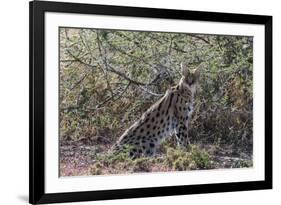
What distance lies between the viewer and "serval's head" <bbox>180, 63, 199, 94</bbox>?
2.35 m

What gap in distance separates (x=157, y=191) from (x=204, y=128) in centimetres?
30

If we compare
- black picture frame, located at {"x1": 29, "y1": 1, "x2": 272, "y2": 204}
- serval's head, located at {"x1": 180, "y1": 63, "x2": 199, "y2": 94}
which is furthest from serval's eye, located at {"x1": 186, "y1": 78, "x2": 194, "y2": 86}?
black picture frame, located at {"x1": 29, "y1": 1, "x2": 272, "y2": 204}

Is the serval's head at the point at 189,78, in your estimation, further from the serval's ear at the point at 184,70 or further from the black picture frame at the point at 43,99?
the black picture frame at the point at 43,99

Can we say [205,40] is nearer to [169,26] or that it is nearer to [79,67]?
[169,26]

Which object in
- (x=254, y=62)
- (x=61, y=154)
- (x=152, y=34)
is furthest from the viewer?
(x=254, y=62)

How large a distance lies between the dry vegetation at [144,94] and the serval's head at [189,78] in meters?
0.02

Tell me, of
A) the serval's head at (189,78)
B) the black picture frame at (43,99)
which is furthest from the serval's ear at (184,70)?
the black picture frame at (43,99)

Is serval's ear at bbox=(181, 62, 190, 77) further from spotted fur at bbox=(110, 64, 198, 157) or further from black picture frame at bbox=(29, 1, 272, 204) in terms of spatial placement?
black picture frame at bbox=(29, 1, 272, 204)

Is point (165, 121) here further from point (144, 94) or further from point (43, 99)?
point (43, 99)

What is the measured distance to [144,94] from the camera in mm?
2291

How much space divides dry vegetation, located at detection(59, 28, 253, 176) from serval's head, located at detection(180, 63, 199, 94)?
21 millimetres

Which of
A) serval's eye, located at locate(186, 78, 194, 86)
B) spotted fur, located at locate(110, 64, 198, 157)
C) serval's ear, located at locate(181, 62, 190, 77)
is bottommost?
spotted fur, located at locate(110, 64, 198, 157)

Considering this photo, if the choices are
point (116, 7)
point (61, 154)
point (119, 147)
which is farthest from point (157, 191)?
point (116, 7)

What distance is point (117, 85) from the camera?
2.25 meters
